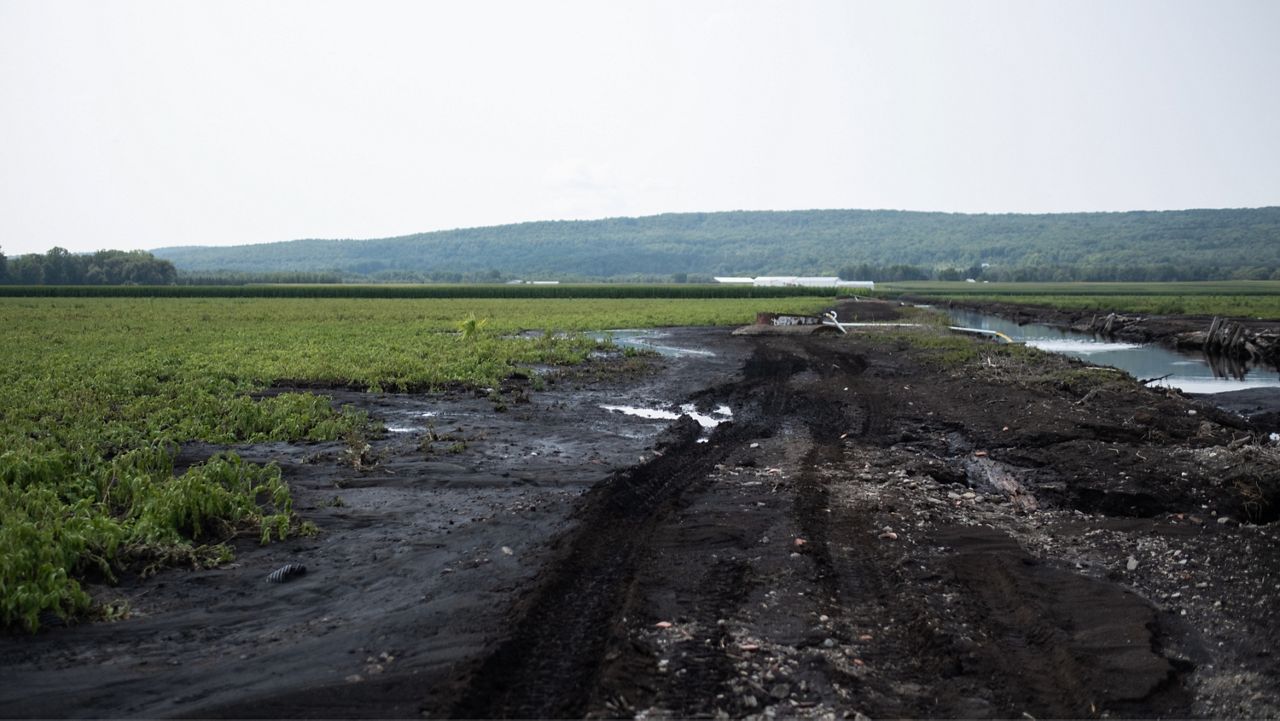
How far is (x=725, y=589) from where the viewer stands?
6648 mm

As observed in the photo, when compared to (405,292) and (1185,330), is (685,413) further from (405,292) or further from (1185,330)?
(405,292)

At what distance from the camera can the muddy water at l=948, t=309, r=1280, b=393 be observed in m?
24.0

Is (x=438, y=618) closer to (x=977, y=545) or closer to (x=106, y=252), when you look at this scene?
(x=977, y=545)

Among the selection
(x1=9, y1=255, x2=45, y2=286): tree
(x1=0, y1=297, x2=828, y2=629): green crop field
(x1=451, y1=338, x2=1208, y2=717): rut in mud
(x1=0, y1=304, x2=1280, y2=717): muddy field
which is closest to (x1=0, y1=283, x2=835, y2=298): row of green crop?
(x1=9, y1=255, x2=45, y2=286): tree

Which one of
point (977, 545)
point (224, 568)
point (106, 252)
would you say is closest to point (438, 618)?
point (224, 568)

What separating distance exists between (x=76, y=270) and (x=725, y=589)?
130577mm

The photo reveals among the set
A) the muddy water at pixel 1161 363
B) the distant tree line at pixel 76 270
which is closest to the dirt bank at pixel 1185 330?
the muddy water at pixel 1161 363

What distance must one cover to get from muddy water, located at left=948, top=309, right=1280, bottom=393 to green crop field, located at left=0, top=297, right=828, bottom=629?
1764 centimetres

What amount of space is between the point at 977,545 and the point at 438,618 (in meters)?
4.97

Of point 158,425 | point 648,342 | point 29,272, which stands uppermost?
point 29,272

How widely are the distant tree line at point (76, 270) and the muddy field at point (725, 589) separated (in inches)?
4593

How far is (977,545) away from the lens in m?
7.98

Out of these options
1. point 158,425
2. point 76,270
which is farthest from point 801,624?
point 76,270

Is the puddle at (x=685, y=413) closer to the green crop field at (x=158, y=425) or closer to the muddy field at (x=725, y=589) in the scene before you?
the muddy field at (x=725, y=589)
